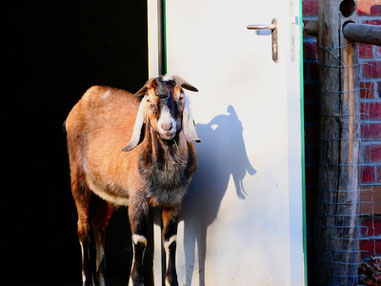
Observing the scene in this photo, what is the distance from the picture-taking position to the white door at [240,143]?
335cm

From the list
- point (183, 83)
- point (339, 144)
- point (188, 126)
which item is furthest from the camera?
point (339, 144)

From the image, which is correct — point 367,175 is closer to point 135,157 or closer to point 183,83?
point 183,83

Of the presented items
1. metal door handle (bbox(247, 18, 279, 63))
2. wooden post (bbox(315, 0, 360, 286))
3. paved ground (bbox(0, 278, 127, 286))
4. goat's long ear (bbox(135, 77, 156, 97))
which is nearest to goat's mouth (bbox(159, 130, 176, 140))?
goat's long ear (bbox(135, 77, 156, 97))

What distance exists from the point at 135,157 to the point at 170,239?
0.51m

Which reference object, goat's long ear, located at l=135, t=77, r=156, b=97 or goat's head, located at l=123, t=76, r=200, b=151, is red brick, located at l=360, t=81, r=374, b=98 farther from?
goat's long ear, located at l=135, t=77, r=156, b=97

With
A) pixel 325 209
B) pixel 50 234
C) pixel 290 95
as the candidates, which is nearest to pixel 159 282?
pixel 325 209

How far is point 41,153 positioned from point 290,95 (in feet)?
11.9

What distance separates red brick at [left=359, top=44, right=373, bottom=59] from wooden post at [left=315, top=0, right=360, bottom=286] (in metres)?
0.27

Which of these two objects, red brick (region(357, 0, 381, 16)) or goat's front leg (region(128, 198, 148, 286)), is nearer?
goat's front leg (region(128, 198, 148, 286))

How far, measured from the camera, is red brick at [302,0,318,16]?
13.2ft

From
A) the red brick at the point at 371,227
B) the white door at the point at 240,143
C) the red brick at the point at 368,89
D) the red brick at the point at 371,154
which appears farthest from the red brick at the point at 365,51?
the red brick at the point at 371,227

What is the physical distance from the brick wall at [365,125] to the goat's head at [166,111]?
108 cm

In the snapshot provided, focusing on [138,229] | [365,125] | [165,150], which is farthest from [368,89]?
[138,229]

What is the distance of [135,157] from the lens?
11.6ft
